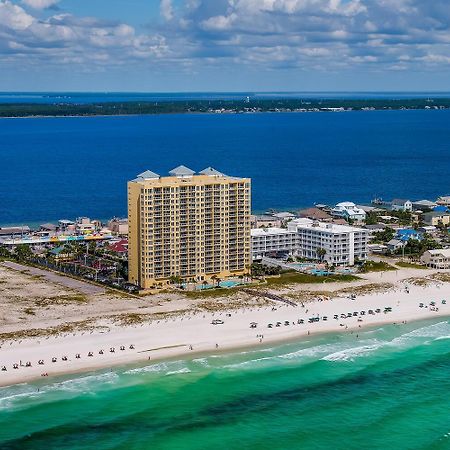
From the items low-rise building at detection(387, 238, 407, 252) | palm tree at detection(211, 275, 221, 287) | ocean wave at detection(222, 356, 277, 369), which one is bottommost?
ocean wave at detection(222, 356, 277, 369)

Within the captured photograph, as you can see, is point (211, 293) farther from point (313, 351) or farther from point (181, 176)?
point (313, 351)

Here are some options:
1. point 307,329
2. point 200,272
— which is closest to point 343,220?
point 200,272

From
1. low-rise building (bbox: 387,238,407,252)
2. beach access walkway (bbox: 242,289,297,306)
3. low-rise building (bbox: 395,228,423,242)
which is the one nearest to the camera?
beach access walkway (bbox: 242,289,297,306)

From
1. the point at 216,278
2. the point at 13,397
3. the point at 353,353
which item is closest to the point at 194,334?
the point at 353,353

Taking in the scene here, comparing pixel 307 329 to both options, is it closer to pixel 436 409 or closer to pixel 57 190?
pixel 436 409

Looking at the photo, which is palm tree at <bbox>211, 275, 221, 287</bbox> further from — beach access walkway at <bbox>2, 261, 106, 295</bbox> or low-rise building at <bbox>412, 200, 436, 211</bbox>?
low-rise building at <bbox>412, 200, 436, 211</bbox>

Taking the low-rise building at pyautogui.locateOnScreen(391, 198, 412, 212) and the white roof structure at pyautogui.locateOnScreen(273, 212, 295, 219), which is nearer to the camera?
the white roof structure at pyautogui.locateOnScreen(273, 212, 295, 219)

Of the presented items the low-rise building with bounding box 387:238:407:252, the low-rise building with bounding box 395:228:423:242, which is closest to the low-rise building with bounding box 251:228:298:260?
the low-rise building with bounding box 387:238:407:252
